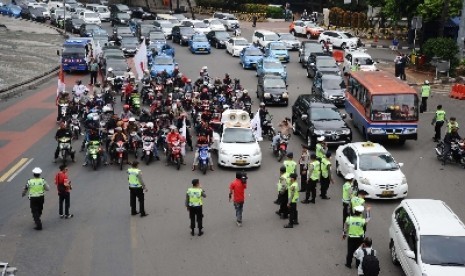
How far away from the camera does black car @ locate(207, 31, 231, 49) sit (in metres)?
55.2

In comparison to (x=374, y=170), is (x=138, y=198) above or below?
below

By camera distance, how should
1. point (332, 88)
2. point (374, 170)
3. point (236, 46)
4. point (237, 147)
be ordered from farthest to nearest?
point (236, 46), point (332, 88), point (237, 147), point (374, 170)

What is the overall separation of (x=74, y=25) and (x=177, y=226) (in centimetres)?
4952

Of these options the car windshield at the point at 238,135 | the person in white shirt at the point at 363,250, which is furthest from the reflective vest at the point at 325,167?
the person in white shirt at the point at 363,250

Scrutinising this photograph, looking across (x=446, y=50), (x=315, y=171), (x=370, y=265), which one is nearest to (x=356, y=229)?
(x=370, y=265)

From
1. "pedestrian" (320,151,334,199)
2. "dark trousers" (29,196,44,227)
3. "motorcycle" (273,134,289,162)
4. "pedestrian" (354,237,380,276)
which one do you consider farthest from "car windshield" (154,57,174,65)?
"pedestrian" (354,237,380,276)

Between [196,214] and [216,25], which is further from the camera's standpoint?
[216,25]

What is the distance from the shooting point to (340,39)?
54219 millimetres

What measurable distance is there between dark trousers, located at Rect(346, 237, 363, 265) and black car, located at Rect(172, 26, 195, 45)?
42.8 metres

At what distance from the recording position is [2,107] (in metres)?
34.3

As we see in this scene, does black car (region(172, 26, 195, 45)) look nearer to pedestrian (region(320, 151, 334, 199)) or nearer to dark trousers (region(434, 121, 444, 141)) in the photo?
dark trousers (region(434, 121, 444, 141))

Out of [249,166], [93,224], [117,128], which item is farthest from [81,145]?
[93,224]

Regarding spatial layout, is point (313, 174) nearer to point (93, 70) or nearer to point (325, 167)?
point (325, 167)

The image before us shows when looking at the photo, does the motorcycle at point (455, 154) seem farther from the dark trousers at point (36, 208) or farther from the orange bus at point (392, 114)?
the dark trousers at point (36, 208)
